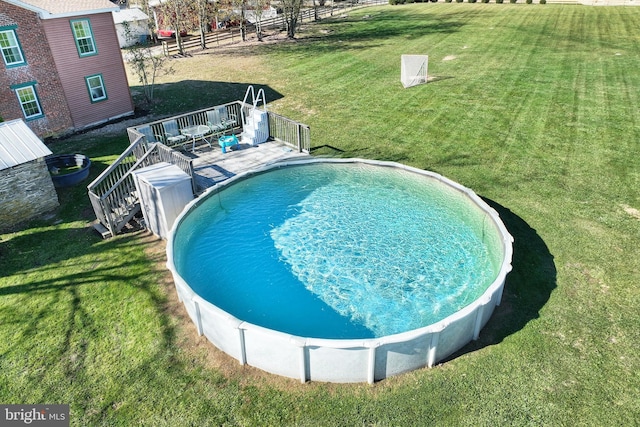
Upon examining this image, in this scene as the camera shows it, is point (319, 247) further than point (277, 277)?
Yes

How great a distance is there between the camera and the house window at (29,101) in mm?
22594

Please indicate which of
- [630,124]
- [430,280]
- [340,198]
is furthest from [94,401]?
[630,124]

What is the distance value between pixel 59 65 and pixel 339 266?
785 inches

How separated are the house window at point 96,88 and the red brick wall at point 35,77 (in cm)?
158

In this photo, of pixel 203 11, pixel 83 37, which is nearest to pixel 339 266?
pixel 83 37

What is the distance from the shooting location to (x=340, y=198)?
1702 centimetres

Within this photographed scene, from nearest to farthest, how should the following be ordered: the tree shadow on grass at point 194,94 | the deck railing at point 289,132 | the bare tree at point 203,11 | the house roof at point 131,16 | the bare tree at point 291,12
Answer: the deck railing at point 289,132 < the tree shadow on grass at point 194,94 < the bare tree at point 203,11 < the bare tree at point 291,12 < the house roof at point 131,16

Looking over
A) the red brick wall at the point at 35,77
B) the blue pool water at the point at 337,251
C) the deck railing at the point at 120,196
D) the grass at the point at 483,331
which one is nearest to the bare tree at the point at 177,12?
the grass at the point at 483,331

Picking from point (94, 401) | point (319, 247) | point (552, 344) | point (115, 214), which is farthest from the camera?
point (115, 214)

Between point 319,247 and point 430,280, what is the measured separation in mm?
3626

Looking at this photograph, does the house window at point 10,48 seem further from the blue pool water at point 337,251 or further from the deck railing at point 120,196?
the blue pool water at point 337,251

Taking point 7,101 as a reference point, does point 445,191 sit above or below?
below

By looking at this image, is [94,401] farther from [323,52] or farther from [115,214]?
[323,52]

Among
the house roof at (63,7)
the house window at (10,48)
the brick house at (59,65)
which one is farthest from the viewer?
the brick house at (59,65)
